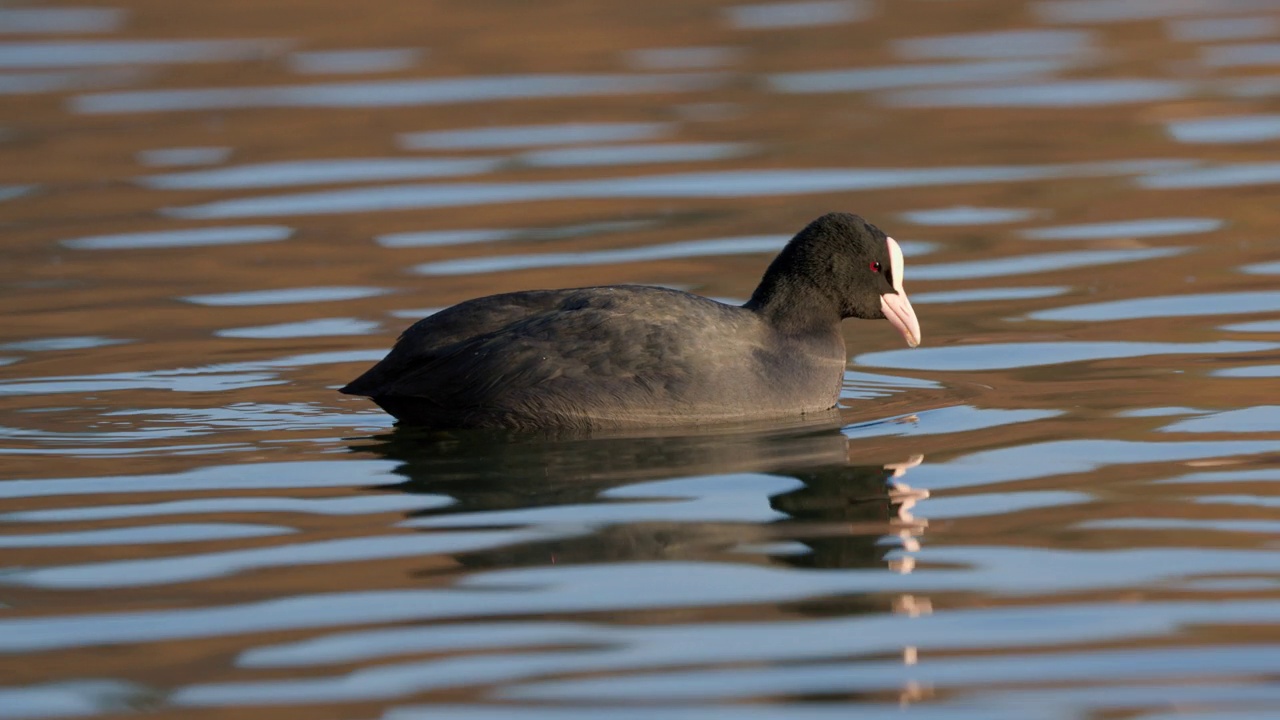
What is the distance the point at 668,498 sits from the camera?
6902 mm

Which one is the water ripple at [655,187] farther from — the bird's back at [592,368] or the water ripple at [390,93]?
the bird's back at [592,368]

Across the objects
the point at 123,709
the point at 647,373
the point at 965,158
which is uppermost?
the point at 965,158

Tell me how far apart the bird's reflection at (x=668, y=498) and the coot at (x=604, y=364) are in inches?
4.0

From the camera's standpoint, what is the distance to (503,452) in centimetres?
771

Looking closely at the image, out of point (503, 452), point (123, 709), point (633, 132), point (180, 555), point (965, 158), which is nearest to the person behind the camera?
point (123, 709)

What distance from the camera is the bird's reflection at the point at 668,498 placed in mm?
6254

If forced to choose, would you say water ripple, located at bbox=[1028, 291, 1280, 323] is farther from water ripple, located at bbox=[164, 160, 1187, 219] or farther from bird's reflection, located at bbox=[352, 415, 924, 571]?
water ripple, located at bbox=[164, 160, 1187, 219]

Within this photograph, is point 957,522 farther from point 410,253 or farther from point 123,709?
point 410,253

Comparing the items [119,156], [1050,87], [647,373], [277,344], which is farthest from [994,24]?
[647,373]

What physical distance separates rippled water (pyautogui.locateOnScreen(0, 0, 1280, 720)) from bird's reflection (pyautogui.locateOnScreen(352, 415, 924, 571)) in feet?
0.08

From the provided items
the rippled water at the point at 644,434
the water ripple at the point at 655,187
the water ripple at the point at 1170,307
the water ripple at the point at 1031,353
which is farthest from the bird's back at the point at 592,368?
the water ripple at the point at 655,187

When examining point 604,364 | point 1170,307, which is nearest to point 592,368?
point 604,364

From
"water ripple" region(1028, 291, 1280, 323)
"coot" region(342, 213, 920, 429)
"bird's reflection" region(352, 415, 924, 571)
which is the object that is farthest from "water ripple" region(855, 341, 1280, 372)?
"bird's reflection" region(352, 415, 924, 571)

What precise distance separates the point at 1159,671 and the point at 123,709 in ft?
8.12
